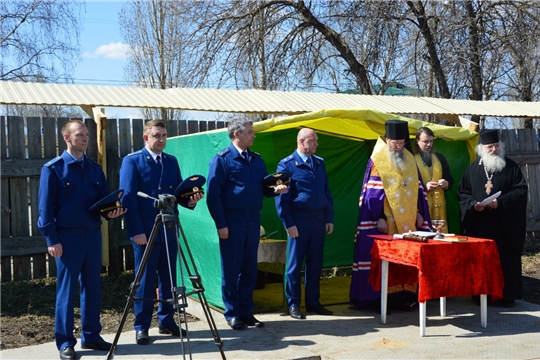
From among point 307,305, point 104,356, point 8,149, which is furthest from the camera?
point 8,149

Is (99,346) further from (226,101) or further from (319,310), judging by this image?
(226,101)

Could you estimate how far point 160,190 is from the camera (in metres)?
5.70

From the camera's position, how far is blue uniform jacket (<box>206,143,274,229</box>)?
19.9 ft

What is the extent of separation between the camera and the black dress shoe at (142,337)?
5684 mm

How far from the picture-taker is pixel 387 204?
684cm

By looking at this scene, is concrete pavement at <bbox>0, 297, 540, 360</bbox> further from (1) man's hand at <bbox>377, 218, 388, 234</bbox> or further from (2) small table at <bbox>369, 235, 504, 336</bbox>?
(1) man's hand at <bbox>377, 218, 388, 234</bbox>

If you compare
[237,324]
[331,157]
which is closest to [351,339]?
[237,324]

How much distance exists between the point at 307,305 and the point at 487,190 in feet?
7.70

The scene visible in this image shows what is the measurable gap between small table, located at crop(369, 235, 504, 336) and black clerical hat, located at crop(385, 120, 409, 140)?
40.0 inches

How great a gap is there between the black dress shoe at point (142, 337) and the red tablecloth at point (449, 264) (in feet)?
7.47

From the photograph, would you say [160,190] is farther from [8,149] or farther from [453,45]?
[453,45]

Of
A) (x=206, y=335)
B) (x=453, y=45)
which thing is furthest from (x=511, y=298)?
(x=453, y=45)

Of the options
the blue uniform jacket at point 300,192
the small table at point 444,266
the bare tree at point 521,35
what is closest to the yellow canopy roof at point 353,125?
the blue uniform jacket at point 300,192

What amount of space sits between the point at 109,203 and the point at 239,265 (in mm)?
1525
